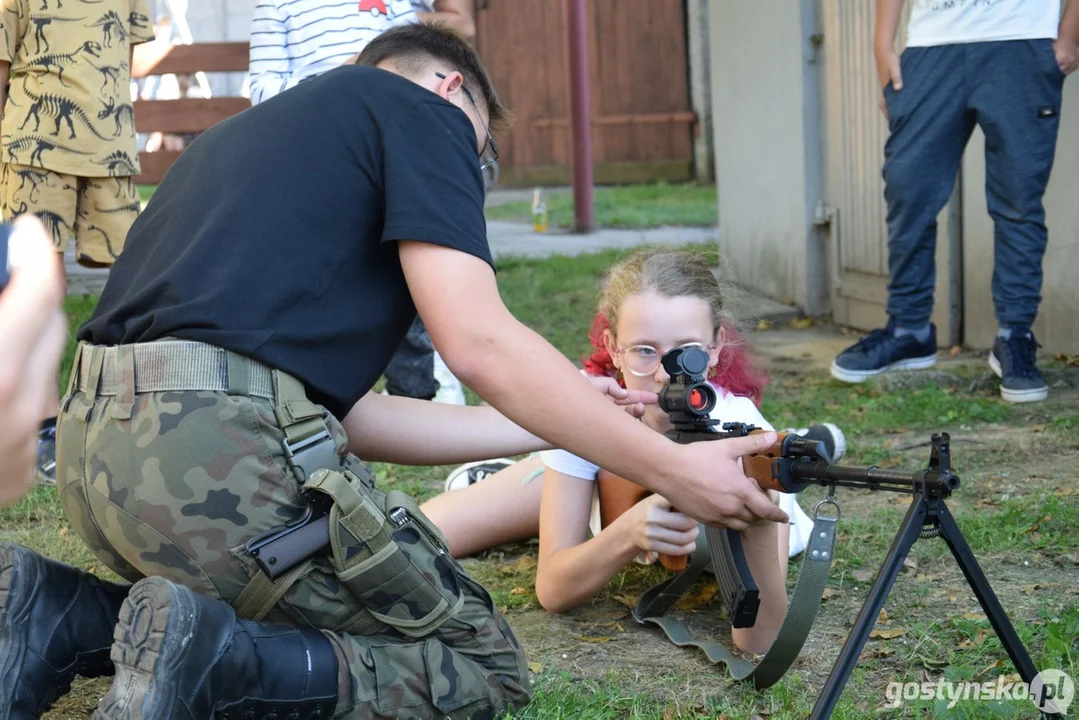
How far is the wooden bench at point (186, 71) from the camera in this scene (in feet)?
25.0

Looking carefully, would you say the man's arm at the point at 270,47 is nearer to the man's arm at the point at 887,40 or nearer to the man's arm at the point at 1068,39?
the man's arm at the point at 887,40

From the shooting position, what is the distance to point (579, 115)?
12.1 meters

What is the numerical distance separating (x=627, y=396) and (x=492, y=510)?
101cm

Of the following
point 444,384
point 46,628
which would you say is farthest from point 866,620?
point 444,384

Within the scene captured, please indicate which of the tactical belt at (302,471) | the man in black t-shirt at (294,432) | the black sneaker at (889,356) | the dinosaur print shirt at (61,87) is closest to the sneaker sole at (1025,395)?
the black sneaker at (889,356)

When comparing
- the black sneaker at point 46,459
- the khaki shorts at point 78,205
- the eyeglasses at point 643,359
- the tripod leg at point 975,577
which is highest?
the khaki shorts at point 78,205

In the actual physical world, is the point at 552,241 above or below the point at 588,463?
below

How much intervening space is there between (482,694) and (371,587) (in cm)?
31

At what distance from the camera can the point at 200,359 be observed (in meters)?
2.14

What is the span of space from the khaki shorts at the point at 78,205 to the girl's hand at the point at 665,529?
253cm

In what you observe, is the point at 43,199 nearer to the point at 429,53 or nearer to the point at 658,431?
the point at 429,53

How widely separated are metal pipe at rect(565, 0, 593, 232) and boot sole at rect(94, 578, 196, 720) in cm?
975

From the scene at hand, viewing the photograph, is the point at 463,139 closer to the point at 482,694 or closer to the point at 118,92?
the point at 482,694

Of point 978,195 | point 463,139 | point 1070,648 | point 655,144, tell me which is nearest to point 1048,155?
point 978,195
